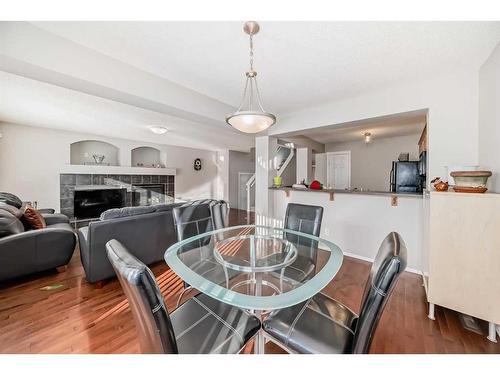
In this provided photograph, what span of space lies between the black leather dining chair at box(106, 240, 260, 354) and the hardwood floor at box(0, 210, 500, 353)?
506mm

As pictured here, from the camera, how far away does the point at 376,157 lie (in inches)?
223

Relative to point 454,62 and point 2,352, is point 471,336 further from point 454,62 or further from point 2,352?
point 2,352

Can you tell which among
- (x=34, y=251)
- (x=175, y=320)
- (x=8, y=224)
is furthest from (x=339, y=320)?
(x=8, y=224)

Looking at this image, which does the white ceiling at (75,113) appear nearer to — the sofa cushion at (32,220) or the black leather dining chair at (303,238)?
the sofa cushion at (32,220)

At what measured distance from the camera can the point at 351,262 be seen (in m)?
2.99

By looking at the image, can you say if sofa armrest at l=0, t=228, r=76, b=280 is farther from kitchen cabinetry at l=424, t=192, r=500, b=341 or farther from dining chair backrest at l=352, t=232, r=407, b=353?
kitchen cabinetry at l=424, t=192, r=500, b=341

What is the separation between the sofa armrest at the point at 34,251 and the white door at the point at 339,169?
20.0ft

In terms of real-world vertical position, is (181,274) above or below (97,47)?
below

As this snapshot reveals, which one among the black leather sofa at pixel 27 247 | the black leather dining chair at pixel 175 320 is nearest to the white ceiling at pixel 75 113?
the black leather sofa at pixel 27 247

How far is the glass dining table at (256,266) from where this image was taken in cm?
105

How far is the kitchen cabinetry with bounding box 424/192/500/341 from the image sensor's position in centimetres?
151
